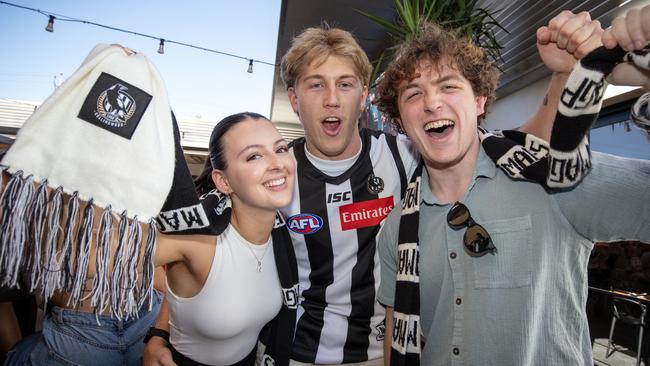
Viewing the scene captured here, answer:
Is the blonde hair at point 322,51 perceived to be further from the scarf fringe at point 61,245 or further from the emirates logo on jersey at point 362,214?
the scarf fringe at point 61,245

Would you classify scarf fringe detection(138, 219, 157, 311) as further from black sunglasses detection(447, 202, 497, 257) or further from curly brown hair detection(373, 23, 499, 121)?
curly brown hair detection(373, 23, 499, 121)

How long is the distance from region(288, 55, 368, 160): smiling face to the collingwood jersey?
0.51 feet

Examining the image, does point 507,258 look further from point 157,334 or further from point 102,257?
point 157,334

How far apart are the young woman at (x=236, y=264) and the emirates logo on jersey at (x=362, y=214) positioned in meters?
0.34

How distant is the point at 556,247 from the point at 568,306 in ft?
0.64

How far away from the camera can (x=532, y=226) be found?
1.19m

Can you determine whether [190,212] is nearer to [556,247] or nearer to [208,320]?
[208,320]

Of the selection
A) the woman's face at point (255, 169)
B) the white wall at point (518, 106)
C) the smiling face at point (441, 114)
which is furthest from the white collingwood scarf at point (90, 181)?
the white wall at point (518, 106)

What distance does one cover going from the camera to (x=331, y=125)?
1.97 m

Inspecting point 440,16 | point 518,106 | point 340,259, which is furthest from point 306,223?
point 518,106

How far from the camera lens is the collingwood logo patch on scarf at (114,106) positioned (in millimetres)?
844

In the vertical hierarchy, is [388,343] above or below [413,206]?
below

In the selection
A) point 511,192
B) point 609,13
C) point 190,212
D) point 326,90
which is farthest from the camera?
point 609,13

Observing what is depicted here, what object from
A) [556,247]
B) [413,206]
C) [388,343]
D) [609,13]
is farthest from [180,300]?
[609,13]
